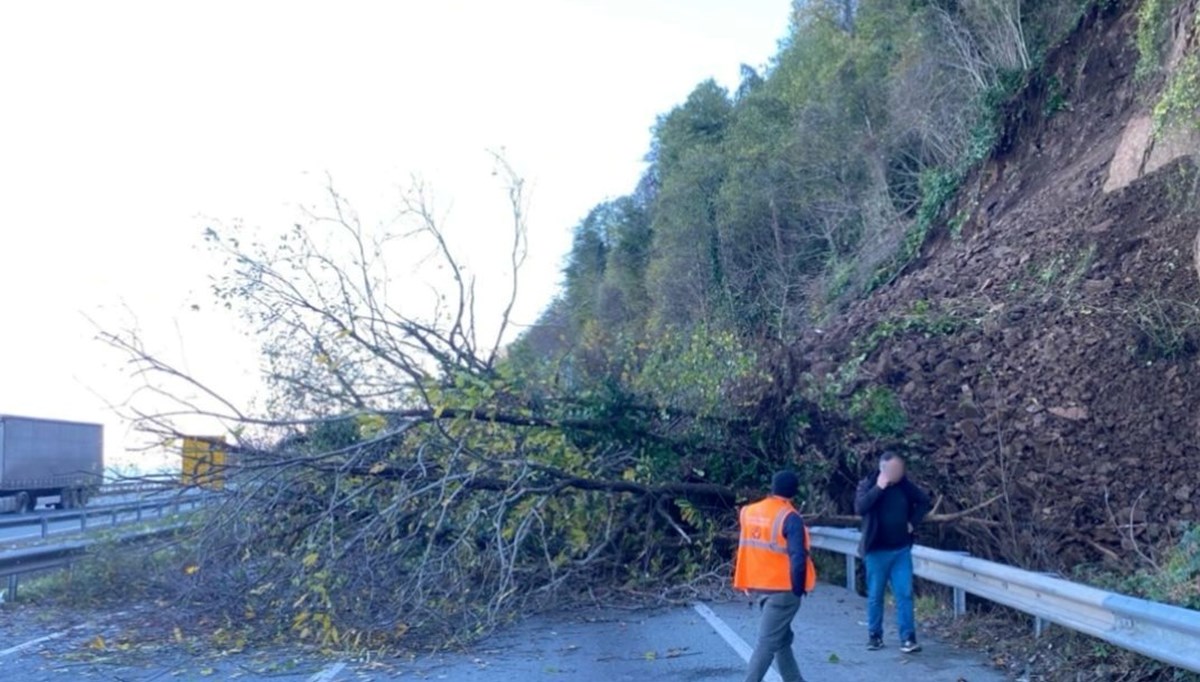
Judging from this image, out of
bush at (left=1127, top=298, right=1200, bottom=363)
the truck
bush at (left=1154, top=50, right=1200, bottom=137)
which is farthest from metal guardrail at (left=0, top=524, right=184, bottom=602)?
→ the truck

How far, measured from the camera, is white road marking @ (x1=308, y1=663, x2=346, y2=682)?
1067 centimetres

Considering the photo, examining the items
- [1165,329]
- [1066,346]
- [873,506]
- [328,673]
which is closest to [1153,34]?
[1066,346]

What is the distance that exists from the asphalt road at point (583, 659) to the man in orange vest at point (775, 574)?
3.25ft

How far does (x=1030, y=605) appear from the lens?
9875 millimetres

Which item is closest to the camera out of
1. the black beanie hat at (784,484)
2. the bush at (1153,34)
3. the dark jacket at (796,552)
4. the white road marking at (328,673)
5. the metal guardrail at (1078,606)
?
the metal guardrail at (1078,606)

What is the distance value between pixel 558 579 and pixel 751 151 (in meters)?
26.3

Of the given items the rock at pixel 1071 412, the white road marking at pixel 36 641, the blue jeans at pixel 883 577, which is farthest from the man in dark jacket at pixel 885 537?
the white road marking at pixel 36 641

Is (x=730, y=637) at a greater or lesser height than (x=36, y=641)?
lesser

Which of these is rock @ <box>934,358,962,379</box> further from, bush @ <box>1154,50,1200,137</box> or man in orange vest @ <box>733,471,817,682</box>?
man in orange vest @ <box>733,471,817,682</box>

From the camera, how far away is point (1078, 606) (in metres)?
8.99

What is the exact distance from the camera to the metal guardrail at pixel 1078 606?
7570mm

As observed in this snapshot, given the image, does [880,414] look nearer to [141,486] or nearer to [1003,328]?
[1003,328]

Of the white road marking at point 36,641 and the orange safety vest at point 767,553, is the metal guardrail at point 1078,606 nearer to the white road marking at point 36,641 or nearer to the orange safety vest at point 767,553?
the orange safety vest at point 767,553

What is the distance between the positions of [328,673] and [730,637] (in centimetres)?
369
